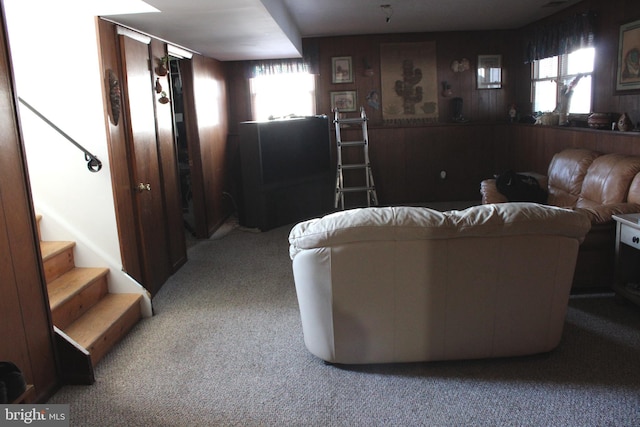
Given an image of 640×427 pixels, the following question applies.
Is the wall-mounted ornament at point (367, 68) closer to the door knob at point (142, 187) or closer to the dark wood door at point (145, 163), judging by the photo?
the dark wood door at point (145, 163)

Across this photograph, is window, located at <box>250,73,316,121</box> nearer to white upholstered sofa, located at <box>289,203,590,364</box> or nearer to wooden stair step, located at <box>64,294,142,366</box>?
wooden stair step, located at <box>64,294,142,366</box>

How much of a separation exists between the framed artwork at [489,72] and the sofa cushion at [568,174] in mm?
2240

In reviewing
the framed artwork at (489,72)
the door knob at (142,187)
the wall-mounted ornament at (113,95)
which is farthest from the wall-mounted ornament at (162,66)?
the framed artwork at (489,72)

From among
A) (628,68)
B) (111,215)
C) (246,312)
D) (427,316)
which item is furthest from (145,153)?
(628,68)

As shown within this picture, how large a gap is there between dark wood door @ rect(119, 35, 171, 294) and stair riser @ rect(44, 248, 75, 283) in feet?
1.60

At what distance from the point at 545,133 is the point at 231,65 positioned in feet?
13.0

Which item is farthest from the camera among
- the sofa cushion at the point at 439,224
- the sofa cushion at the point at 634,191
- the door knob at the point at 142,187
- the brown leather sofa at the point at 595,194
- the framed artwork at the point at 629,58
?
the framed artwork at the point at 629,58

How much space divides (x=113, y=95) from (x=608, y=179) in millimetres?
3615

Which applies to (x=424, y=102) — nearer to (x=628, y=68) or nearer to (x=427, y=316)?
(x=628, y=68)

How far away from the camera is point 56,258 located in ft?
11.1

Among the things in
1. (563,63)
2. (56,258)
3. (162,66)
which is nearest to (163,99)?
(162,66)

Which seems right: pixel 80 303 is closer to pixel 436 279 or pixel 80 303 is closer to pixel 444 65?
pixel 436 279

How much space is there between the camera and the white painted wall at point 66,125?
3.30 m

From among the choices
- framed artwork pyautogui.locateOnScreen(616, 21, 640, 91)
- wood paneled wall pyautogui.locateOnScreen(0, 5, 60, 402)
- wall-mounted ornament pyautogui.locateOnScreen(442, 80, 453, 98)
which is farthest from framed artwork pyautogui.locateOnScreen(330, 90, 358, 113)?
wood paneled wall pyautogui.locateOnScreen(0, 5, 60, 402)
